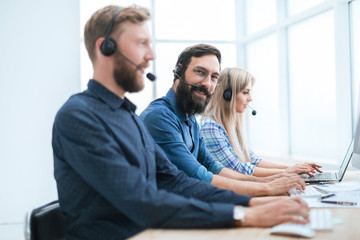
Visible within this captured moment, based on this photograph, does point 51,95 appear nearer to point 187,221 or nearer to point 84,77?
point 84,77

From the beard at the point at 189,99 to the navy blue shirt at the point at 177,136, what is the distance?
0.03 meters

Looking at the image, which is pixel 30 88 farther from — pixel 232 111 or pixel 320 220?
pixel 320 220

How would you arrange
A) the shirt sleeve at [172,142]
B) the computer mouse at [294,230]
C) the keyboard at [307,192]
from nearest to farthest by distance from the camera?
the computer mouse at [294,230] → the keyboard at [307,192] → the shirt sleeve at [172,142]

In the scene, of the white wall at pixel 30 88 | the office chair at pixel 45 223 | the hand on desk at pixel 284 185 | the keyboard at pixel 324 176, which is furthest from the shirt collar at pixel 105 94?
the white wall at pixel 30 88

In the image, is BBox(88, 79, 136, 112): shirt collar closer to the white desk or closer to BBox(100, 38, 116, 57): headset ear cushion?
BBox(100, 38, 116, 57): headset ear cushion

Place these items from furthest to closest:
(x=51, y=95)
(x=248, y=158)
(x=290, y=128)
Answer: (x=290, y=128) → (x=51, y=95) → (x=248, y=158)

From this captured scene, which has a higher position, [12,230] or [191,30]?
[191,30]

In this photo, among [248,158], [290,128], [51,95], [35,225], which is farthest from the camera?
[290,128]

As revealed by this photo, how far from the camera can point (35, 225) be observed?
94cm

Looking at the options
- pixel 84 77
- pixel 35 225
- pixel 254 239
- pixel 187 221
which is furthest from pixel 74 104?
pixel 84 77

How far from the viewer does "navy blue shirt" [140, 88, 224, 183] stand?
154cm

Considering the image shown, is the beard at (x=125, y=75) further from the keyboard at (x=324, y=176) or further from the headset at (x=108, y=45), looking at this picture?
the keyboard at (x=324, y=176)

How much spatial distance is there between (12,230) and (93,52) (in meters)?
2.26

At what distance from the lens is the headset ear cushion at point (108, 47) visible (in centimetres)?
108
